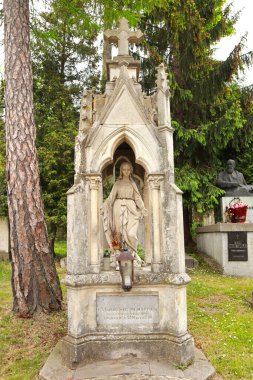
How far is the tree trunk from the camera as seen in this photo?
223 inches

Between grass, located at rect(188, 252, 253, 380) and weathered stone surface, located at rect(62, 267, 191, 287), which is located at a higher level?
weathered stone surface, located at rect(62, 267, 191, 287)

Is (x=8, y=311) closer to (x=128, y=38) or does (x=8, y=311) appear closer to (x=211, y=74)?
(x=128, y=38)

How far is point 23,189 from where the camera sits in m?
5.78

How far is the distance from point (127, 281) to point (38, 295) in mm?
2527

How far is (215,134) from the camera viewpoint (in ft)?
36.4

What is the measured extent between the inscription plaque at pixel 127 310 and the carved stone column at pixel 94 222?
16.3 inches

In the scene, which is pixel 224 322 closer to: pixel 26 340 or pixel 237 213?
pixel 26 340

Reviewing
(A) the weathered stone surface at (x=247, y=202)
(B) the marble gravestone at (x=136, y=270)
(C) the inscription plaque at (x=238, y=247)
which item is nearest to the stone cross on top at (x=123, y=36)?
(B) the marble gravestone at (x=136, y=270)

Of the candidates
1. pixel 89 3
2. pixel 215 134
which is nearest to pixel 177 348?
pixel 89 3

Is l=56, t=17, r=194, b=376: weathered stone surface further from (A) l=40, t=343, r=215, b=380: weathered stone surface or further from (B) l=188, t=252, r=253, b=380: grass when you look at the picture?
(B) l=188, t=252, r=253, b=380: grass

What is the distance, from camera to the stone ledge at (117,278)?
3998mm

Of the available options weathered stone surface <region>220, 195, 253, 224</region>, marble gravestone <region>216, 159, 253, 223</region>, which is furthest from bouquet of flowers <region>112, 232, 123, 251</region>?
weathered stone surface <region>220, 195, 253, 224</region>

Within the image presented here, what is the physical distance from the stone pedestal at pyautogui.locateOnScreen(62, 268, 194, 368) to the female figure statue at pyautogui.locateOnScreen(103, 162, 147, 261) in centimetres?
52

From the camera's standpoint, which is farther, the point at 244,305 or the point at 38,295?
the point at 244,305
